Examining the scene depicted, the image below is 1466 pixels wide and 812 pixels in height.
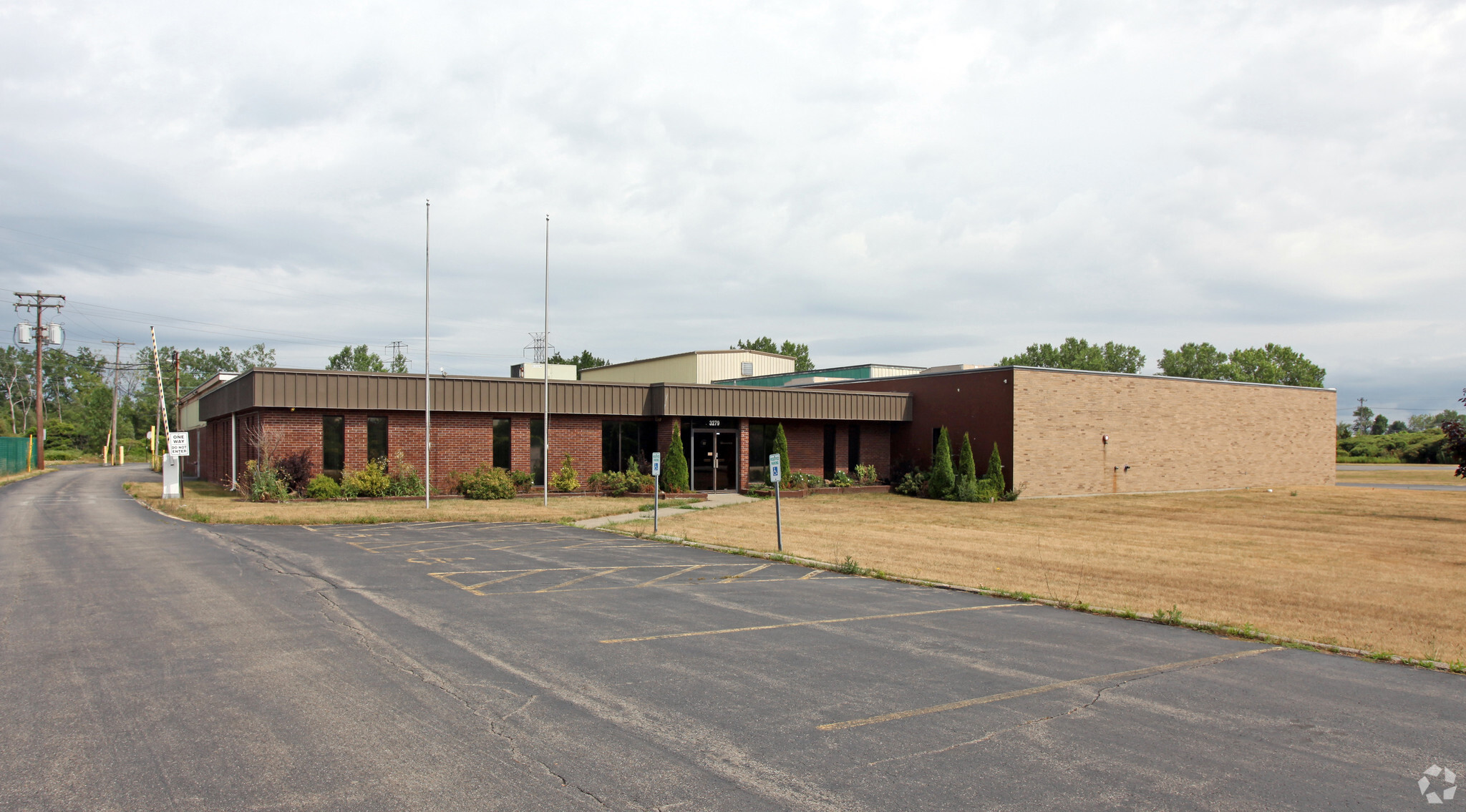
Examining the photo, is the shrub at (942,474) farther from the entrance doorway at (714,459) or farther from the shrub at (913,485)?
the entrance doorway at (714,459)

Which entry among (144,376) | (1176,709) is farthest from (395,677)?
(144,376)

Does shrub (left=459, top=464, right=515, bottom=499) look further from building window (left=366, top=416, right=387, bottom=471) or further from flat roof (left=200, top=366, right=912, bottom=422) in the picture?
building window (left=366, top=416, right=387, bottom=471)

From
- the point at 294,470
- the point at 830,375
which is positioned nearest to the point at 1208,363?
the point at 830,375

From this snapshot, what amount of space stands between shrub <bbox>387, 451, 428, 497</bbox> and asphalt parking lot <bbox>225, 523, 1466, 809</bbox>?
15608mm

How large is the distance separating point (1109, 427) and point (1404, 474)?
→ 1369 inches

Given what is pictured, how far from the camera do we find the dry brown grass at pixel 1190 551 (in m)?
11.6

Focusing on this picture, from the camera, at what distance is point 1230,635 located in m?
9.84

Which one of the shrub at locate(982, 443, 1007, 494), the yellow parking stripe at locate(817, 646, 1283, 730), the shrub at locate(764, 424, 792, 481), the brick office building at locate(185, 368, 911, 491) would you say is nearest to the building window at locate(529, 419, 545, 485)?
the brick office building at locate(185, 368, 911, 491)

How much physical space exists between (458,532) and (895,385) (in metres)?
22.0

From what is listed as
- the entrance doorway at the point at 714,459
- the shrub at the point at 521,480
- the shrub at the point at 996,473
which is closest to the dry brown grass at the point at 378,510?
the shrub at the point at 521,480

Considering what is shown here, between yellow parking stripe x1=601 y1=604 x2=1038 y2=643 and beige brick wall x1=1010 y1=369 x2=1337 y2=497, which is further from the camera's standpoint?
beige brick wall x1=1010 y1=369 x2=1337 y2=497

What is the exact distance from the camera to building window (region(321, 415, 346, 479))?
27.1 meters

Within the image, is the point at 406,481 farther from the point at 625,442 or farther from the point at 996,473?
the point at 996,473

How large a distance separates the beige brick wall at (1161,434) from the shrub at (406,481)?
20.8 metres
